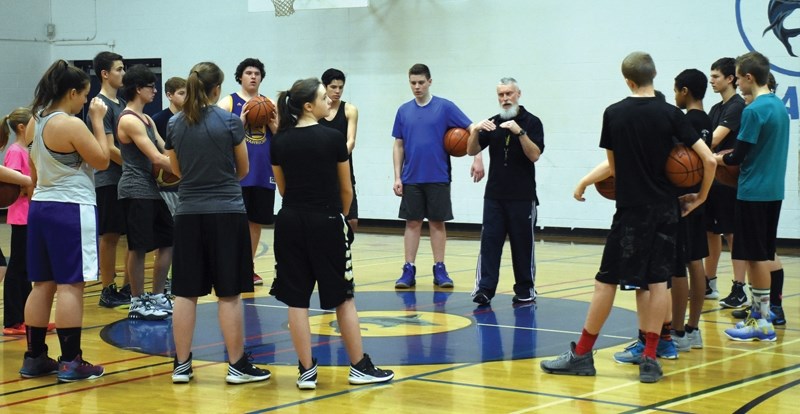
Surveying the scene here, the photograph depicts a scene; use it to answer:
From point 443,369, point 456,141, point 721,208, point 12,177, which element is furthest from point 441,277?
point 12,177

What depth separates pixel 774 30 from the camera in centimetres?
1238

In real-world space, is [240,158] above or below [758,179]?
above

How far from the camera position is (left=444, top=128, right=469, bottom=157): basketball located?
9453 mm

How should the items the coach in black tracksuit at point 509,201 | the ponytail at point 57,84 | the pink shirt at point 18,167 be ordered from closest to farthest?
the ponytail at point 57,84 < the pink shirt at point 18,167 < the coach in black tracksuit at point 509,201

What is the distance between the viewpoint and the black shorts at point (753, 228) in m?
7.01

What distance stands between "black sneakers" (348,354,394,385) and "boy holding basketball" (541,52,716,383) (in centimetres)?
117

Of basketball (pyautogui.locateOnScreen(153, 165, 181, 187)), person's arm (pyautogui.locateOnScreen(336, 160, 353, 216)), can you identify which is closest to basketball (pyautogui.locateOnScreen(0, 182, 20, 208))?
basketball (pyautogui.locateOnScreen(153, 165, 181, 187))

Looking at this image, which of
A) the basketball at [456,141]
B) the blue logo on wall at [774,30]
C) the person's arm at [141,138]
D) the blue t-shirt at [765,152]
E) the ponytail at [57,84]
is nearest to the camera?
the ponytail at [57,84]

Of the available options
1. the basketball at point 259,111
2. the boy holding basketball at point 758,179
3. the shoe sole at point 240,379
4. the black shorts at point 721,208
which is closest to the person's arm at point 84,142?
the shoe sole at point 240,379

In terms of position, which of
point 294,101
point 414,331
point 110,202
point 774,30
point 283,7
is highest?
point 283,7

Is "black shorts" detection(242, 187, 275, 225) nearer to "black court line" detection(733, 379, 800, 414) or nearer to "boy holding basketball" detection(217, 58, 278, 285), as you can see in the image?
"boy holding basketball" detection(217, 58, 278, 285)

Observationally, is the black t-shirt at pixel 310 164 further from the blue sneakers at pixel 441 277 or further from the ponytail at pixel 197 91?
the blue sneakers at pixel 441 277

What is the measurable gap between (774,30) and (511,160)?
5.53 metres

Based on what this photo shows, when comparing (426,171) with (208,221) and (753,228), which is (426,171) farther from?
(208,221)
